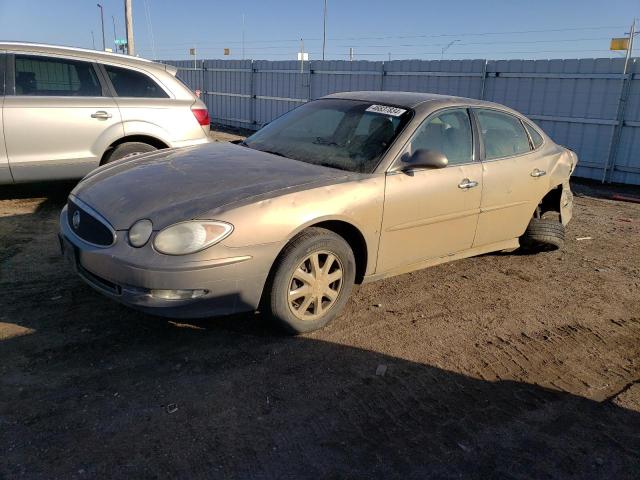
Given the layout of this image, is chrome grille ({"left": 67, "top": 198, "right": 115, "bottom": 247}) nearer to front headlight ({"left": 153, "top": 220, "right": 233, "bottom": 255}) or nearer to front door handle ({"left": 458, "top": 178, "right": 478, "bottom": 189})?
front headlight ({"left": 153, "top": 220, "right": 233, "bottom": 255})

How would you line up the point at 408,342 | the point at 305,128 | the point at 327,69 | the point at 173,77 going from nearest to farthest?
the point at 408,342
the point at 305,128
the point at 173,77
the point at 327,69

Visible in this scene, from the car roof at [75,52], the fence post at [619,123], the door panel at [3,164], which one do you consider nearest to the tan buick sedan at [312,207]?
the door panel at [3,164]

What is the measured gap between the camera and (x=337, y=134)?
4504 mm

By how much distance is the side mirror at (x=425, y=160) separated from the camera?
159 inches

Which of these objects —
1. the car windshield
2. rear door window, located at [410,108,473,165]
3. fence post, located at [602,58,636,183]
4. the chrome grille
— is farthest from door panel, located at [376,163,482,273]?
fence post, located at [602,58,636,183]

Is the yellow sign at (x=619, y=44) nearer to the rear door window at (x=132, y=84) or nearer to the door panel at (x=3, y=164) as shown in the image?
the rear door window at (x=132, y=84)

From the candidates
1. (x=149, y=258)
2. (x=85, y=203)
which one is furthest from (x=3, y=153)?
(x=149, y=258)

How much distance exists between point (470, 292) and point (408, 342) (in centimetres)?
123

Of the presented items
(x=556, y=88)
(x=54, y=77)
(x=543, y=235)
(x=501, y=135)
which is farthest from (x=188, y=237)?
(x=556, y=88)

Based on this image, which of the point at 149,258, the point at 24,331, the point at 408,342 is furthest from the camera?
the point at 408,342

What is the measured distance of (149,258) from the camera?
315cm

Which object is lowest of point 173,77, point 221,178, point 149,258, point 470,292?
point 470,292

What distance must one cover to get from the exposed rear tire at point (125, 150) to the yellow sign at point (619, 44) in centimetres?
882

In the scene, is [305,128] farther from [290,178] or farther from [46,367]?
[46,367]
